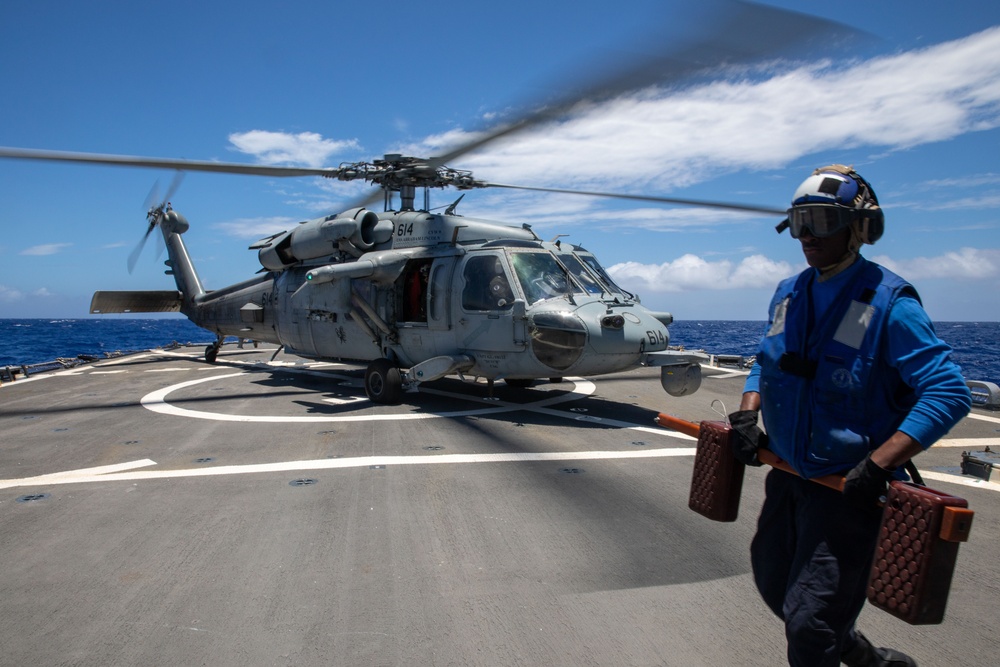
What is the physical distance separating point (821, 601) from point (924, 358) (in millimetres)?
902

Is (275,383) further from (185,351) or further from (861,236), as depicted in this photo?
(861,236)

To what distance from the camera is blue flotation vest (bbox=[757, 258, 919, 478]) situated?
2.26m

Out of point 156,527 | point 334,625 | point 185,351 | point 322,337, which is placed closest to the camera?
point 334,625

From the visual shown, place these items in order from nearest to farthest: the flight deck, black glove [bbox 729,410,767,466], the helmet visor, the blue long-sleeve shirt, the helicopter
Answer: the blue long-sleeve shirt < the helmet visor < black glove [bbox 729,410,767,466] < the flight deck < the helicopter

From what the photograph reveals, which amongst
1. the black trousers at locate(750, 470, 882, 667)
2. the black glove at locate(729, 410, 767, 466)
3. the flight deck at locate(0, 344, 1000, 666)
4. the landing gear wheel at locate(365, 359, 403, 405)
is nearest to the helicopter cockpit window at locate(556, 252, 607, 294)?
the flight deck at locate(0, 344, 1000, 666)

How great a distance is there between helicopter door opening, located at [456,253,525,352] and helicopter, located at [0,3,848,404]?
0.02 metres

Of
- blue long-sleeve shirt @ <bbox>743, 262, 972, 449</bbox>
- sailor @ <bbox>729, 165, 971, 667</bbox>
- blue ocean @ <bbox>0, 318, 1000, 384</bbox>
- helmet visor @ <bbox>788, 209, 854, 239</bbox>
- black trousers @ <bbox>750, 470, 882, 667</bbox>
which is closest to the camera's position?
blue long-sleeve shirt @ <bbox>743, 262, 972, 449</bbox>

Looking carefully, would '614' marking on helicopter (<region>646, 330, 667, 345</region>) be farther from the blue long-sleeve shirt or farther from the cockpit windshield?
the blue long-sleeve shirt

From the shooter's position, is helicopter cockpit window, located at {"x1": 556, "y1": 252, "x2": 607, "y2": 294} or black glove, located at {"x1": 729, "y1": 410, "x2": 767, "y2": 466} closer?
black glove, located at {"x1": 729, "y1": 410, "x2": 767, "y2": 466}

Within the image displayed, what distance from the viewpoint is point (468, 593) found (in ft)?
11.7

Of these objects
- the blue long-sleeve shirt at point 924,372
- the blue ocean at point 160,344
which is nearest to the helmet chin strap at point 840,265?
the blue long-sleeve shirt at point 924,372

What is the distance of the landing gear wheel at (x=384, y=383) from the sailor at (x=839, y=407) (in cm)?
778

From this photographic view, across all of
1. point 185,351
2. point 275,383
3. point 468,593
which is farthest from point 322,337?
point 185,351

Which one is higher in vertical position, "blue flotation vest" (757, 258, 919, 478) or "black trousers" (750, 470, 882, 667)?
"blue flotation vest" (757, 258, 919, 478)
